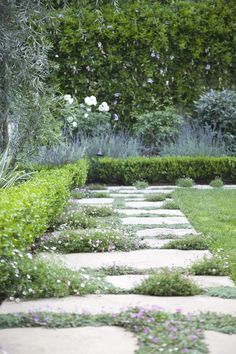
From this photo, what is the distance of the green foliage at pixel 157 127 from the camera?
34.4 feet

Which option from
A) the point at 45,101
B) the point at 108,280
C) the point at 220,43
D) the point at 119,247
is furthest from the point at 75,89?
the point at 108,280

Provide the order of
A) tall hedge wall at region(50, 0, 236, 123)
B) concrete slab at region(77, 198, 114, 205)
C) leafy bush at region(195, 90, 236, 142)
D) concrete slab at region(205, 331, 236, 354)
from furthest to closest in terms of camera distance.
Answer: tall hedge wall at region(50, 0, 236, 123) < leafy bush at region(195, 90, 236, 142) < concrete slab at region(77, 198, 114, 205) < concrete slab at region(205, 331, 236, 354)

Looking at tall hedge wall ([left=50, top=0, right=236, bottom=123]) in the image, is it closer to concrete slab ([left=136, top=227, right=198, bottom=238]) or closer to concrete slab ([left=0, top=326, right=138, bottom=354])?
concrete slab ([left=136, top=227, right=198, bottom=238])

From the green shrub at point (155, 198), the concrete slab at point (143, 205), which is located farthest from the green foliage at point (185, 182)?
the concrete slab at point (143, 205)

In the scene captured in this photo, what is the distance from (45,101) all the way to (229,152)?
13.9ft

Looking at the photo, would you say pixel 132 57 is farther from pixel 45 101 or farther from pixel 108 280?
pixel 108 280

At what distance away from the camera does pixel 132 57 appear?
38.1 feet

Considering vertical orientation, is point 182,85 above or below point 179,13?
below

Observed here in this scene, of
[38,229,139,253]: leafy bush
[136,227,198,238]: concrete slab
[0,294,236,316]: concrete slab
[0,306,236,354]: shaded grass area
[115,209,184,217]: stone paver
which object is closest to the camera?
[0,306,236,354]: shaded grass area

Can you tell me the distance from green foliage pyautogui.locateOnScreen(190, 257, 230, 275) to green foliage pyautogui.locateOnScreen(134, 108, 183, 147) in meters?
6.84

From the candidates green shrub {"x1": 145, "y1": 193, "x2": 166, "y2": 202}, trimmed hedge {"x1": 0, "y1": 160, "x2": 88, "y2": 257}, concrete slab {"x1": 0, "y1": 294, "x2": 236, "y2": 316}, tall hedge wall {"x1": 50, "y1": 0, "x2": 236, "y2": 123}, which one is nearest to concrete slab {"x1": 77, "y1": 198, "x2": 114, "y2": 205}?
green shrub {"x1": 145, "y1": 193, "x2": 166, "y2": 202}

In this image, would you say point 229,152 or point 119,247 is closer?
point 119,247

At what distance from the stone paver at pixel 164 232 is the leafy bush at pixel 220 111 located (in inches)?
220

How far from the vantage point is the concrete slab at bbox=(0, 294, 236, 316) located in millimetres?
2834
